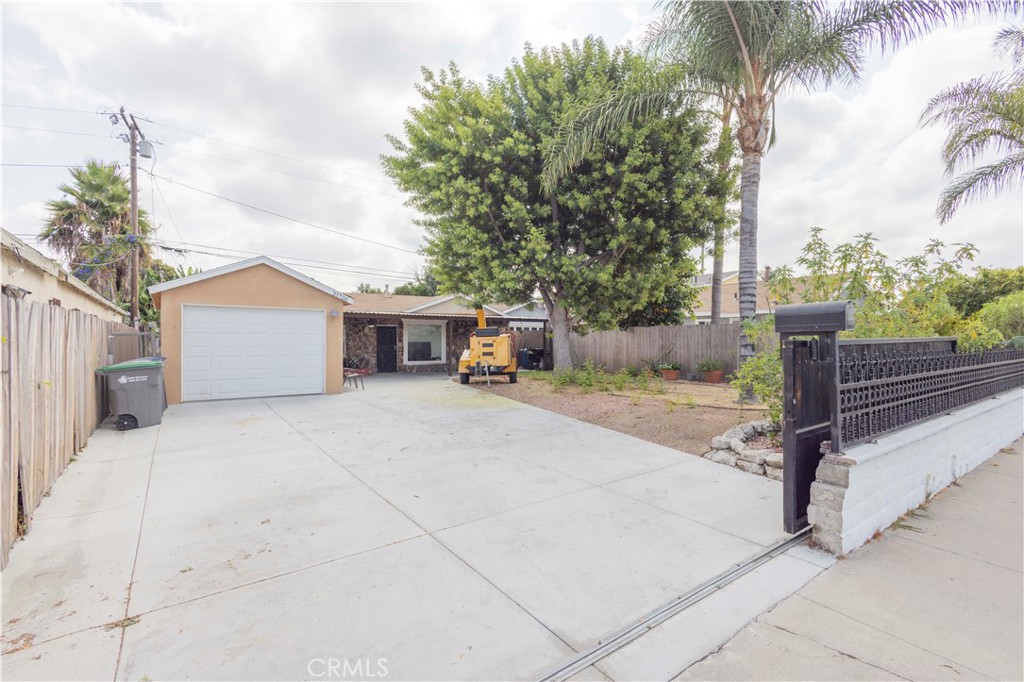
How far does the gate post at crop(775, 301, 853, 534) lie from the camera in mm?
3061

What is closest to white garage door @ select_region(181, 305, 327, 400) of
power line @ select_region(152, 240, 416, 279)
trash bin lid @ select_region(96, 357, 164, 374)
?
→ trash bin lid @ select_region(96, 357, 164, 374)

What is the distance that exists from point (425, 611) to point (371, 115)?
514 inches

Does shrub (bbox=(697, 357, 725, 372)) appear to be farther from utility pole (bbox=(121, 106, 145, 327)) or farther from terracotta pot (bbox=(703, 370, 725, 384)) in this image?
utility pole (bbox=(121, 106, 145, 327))

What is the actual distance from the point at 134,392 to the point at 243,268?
162 inches

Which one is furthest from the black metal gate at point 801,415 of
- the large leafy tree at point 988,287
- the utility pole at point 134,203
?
the large leafy tree at point 988,287

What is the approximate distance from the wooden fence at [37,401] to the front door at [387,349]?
10.9 metres

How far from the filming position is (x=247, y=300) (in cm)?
1034

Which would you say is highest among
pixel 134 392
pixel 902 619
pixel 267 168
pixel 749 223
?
pixel 267 168

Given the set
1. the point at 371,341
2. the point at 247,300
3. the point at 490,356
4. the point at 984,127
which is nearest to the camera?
the point at 984,127

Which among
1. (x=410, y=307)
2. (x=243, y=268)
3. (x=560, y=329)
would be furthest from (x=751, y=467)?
(x=410, y=307)

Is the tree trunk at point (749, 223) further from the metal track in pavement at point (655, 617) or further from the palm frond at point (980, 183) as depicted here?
the palm frond at point (980, 183)

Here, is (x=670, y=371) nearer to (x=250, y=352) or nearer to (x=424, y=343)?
(x=424, y=343)

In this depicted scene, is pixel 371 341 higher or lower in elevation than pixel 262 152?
lower

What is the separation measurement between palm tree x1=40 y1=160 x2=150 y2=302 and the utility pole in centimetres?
123
